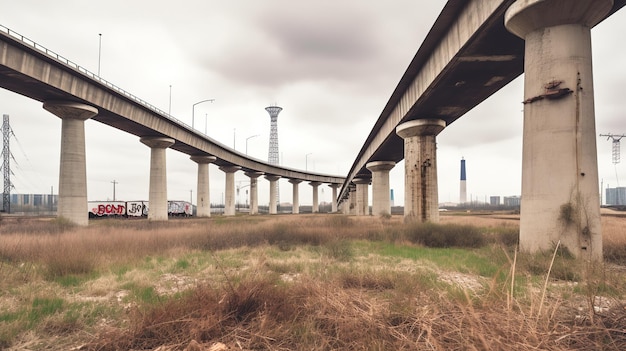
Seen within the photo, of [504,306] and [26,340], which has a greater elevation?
[504,306]

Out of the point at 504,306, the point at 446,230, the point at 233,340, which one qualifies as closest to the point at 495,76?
the point at 446,230

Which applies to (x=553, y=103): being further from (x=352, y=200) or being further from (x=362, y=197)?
(x=352, y=200)

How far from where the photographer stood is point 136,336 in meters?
4.13

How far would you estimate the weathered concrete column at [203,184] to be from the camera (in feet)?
185

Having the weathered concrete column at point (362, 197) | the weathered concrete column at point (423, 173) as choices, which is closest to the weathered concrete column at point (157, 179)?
the weathered concrete column at point (423, 173)

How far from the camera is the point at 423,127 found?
26.3 metres

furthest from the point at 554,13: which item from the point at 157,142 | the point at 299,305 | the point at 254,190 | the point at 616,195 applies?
the point at 616,195

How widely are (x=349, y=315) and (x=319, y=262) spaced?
21.2ft

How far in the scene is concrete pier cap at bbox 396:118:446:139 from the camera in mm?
26141

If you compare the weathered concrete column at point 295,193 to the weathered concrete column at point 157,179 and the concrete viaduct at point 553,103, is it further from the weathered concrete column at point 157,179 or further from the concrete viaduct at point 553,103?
the concrete viaduct at point 553,103

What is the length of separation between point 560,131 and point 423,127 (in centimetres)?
1562

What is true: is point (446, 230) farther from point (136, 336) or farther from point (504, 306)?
point (136, 336)

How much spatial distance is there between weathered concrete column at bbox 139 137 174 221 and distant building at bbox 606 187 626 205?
191953 millimetres

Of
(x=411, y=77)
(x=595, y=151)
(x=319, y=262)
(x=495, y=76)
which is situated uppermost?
(x=411, y=77)
